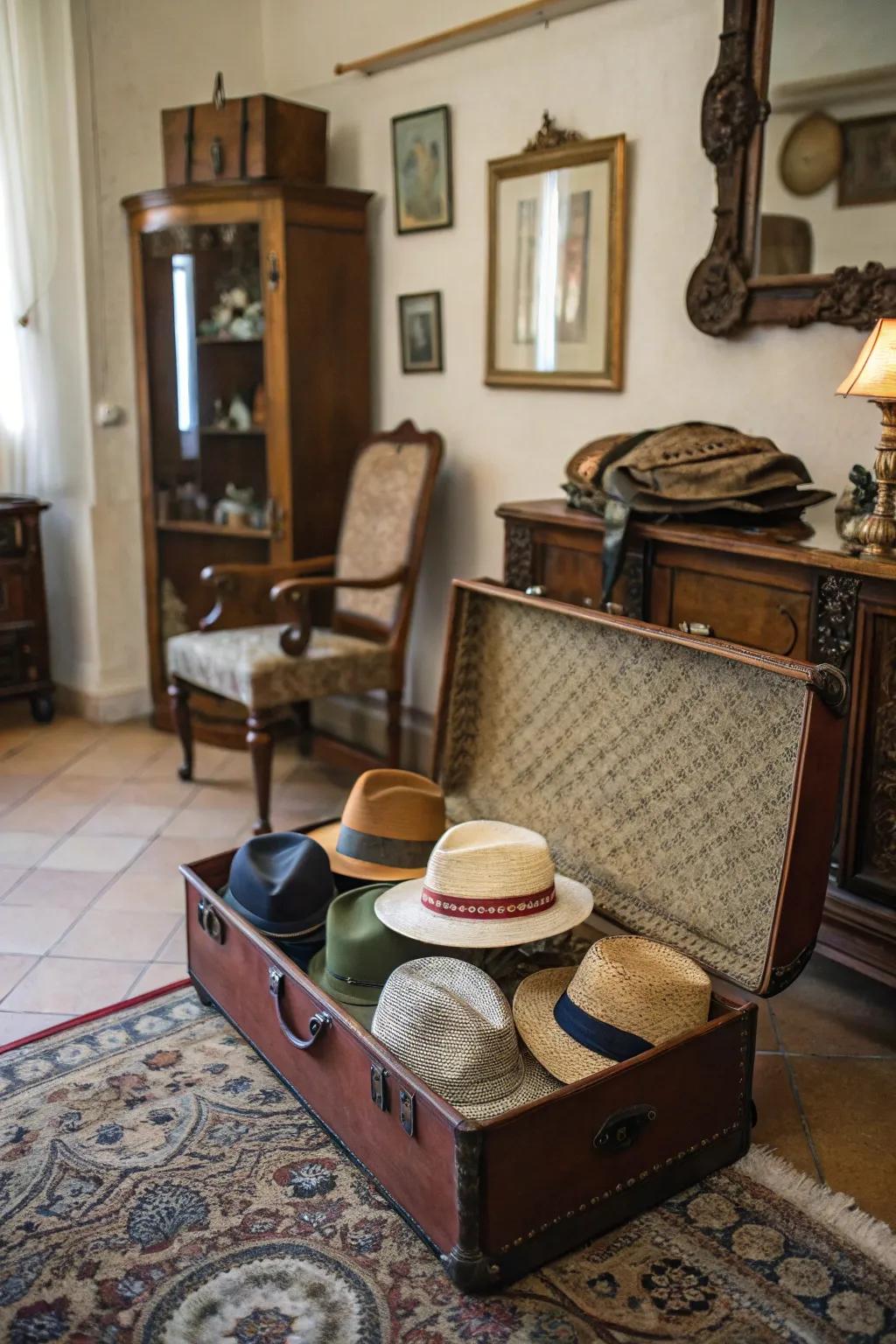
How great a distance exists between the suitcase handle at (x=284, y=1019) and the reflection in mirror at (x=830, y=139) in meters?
1.89

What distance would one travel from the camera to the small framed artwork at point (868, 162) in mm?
2461

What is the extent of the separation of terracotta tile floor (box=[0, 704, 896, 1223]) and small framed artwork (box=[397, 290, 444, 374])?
4.54ft

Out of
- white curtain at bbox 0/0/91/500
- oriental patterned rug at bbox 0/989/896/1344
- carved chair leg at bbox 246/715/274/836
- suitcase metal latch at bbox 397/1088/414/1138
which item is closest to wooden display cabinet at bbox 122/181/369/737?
white curtain at bbox 0/0/91/500

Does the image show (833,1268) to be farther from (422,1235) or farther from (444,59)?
(444,59)

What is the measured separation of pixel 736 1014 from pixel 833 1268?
0.37 metres

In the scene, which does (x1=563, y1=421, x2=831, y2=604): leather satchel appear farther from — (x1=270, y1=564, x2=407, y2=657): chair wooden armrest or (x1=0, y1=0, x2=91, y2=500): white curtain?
(x1=0, y1=0, x2=91, y2=500): white curtain

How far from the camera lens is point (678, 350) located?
302 centimetres

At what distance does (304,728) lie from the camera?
4.14m

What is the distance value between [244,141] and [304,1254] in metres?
3.23

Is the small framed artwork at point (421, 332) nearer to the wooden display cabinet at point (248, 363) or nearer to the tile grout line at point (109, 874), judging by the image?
the wooden display cabinet at point (248, 363)

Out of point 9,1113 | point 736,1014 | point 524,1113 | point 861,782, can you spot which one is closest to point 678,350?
point 861,782

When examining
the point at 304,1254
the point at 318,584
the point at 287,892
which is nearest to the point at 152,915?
the point at 287,892

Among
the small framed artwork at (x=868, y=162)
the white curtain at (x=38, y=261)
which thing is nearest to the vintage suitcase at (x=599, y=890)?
the small framed artwork at (x=868, y=162)

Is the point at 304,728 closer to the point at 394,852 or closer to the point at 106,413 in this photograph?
the point at 106,413
